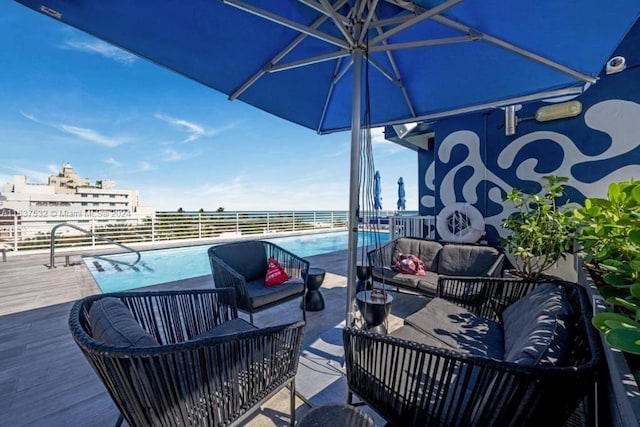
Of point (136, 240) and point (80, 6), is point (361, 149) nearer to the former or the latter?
point (80, 6)

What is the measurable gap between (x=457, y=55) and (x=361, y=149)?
120 cm

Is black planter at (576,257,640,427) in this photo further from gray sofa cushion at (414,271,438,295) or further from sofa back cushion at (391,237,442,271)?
sofa back cushion at (391,237,442,271)

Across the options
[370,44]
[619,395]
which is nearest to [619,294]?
[619,395]

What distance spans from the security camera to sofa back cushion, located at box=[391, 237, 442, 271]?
3.50m

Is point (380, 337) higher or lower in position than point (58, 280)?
higher

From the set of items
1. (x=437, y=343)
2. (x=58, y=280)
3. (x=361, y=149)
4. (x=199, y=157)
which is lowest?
(x=58, y=280)

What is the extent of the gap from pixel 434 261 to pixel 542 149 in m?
2.77

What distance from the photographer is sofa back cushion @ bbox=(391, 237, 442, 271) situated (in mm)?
3660

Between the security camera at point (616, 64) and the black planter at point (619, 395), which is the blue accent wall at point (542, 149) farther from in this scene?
the black planter at point (619, 395)

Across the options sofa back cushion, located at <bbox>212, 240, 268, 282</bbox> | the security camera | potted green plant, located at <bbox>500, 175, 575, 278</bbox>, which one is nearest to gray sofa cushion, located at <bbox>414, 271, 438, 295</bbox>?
potted green plant, located at <bbox>500, 175, 575, 278</bbox>

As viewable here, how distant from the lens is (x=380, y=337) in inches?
51.8

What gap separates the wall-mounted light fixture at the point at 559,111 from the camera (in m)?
3.99

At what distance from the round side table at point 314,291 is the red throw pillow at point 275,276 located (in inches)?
10.7

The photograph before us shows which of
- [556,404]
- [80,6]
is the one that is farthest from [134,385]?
[80,6]
